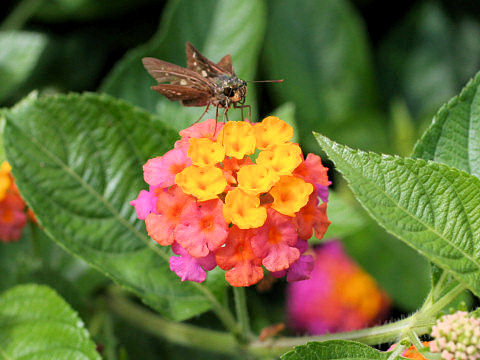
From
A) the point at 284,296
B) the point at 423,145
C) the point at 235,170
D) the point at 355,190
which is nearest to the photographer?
the point at 355,190

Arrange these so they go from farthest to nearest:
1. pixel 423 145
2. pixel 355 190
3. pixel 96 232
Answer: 1. pixel 96 232
2. pixel 423 145
3. pixel 355 190

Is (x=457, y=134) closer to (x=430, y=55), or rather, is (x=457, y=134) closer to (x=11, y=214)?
(x=11, y=214)

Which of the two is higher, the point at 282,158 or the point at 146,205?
the point at 282,158

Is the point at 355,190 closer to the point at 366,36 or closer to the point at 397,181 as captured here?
the point at 397,181

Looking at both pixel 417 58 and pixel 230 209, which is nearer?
pixel 230 209

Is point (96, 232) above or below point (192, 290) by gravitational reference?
above

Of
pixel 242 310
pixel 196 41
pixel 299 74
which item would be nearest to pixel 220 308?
pixel 242 310

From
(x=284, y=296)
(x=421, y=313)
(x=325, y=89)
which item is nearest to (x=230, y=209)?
(x=421, y=313)
